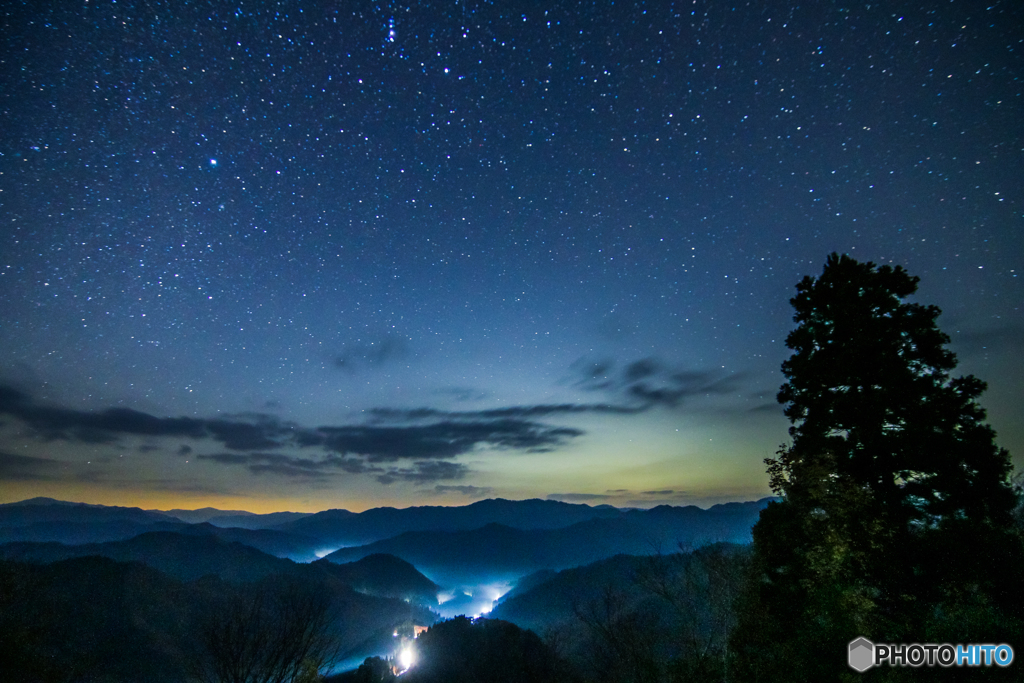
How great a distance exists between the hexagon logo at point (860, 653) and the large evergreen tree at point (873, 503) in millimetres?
195

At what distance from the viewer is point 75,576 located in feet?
292

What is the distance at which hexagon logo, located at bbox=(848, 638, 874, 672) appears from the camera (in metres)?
9.45

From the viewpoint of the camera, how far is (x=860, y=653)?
9570 millimetres

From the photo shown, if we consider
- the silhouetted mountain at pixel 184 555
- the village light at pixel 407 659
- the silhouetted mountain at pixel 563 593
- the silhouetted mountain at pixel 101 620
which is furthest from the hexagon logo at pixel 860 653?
the silhouetted mountain at pixel 184 555

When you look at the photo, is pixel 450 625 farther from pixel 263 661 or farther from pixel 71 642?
pixel 263 661

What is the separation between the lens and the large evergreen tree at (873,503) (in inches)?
441

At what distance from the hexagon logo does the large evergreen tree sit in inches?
7.7

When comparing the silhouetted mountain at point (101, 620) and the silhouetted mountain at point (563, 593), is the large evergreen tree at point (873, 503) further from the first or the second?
the silhouetted mountain at point (563, 593)

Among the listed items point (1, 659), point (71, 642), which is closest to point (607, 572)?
point (71, 642)

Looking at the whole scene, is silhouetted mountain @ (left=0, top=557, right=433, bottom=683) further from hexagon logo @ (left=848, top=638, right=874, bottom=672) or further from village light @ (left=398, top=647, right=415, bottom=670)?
hexagon logo @ (left=848, top=638, right=874, bottom=672)

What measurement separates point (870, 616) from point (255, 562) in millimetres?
228572

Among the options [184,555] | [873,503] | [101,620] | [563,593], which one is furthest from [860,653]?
[184,555]

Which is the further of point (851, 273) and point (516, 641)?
point (516, 641)

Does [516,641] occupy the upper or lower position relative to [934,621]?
lower
